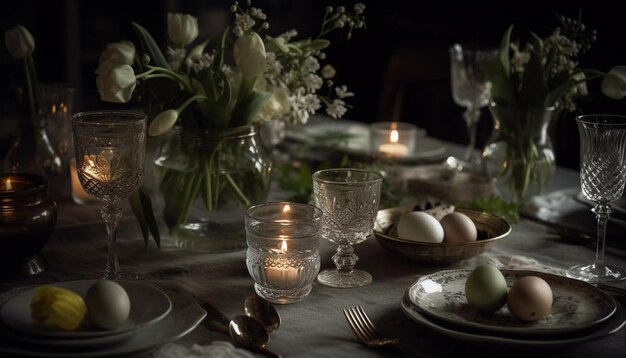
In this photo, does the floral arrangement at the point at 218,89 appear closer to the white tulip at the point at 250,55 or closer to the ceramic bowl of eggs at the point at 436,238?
the white tulip at the point at 250,55

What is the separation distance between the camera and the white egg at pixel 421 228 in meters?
1.20

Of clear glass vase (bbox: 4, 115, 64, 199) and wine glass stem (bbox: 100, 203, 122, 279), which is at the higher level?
clear glass vase (bbox: 4, 115, 64, 199)

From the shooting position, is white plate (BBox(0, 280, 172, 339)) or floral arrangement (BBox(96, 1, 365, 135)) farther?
floral arrangement (BBox(96, 1, 365, 135))

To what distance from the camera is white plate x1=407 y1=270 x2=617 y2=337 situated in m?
0.91

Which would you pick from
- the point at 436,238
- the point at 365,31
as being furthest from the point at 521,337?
the point at 365,31

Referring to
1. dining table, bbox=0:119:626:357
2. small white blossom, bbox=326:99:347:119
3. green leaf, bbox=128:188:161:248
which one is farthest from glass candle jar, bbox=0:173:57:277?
small white blossom, bbox=326:99:347:119

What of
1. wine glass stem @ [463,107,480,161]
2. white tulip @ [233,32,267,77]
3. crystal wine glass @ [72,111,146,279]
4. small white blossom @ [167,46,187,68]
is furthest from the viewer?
wine glass stem @ [463,107,480,161]

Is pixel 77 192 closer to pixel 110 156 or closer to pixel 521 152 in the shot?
pixel 110 156

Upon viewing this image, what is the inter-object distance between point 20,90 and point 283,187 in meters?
0.55

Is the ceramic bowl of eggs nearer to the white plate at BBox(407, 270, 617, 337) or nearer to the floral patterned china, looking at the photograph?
the white plate at BBox(407, 270, 617, 337)

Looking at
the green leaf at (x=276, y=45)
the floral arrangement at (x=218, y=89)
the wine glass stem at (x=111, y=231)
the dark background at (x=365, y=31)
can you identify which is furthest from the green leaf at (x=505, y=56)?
the dark background at (x=365, y=31)

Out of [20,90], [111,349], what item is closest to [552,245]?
[111,349]

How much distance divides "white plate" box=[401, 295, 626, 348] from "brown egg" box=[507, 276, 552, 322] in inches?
1.7

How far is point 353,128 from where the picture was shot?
2.16 meters
